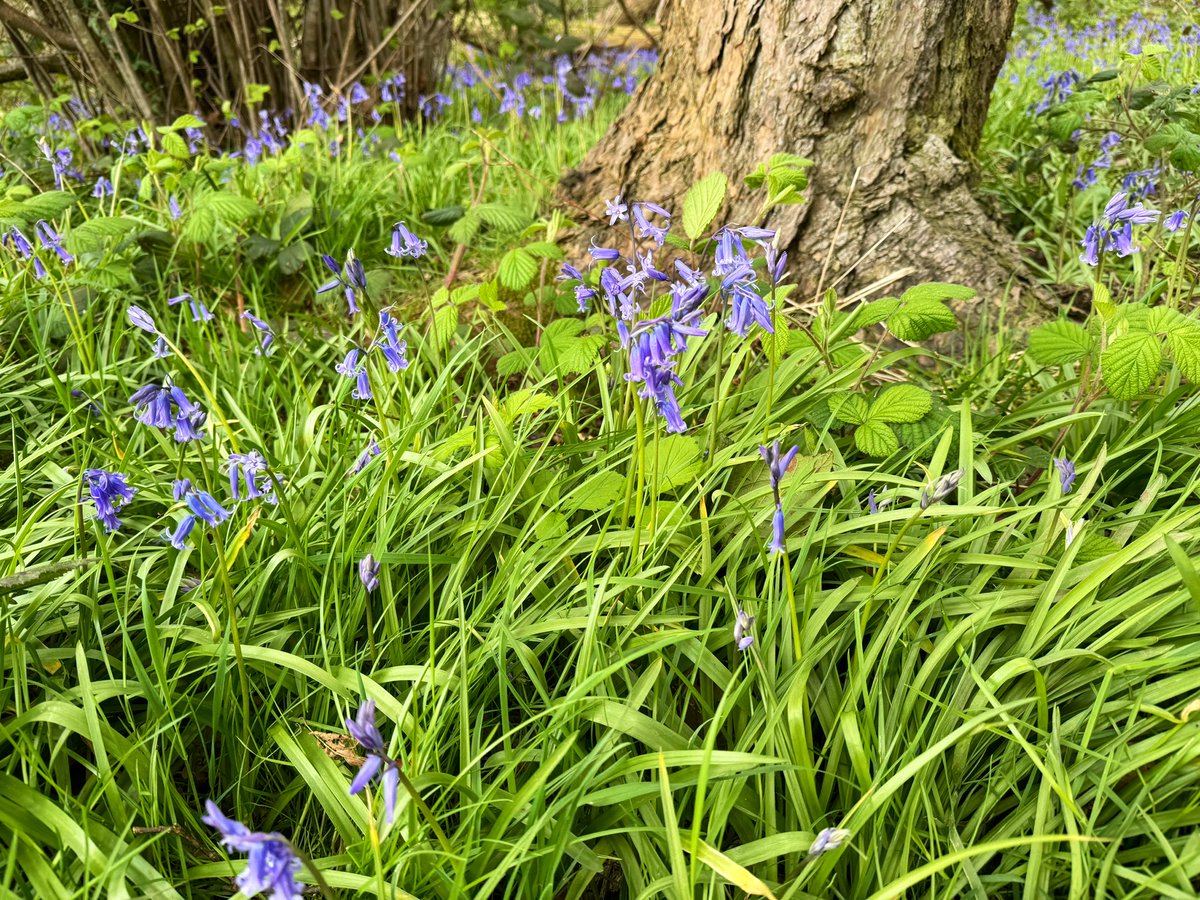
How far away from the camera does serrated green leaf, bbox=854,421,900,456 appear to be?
6.52ft

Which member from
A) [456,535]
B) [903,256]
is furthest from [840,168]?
[456,535]

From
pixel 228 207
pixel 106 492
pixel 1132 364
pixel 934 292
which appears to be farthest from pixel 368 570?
pixel 228 207

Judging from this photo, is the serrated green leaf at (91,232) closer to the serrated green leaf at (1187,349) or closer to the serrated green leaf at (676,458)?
the serrated green leaf at (676,458)

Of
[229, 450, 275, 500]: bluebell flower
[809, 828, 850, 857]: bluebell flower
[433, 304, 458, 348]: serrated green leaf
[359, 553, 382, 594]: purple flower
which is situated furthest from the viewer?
→ [433, 304, 458, 348]: serrated green leaf

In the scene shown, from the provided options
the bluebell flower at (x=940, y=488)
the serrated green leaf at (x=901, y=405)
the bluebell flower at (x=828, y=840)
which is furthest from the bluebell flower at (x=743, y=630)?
the serrated green leaf at (x=901, y=405)

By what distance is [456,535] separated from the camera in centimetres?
205

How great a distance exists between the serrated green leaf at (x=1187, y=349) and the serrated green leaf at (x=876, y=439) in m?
0.61

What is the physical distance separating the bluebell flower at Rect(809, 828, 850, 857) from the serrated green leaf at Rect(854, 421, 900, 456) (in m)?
0.92

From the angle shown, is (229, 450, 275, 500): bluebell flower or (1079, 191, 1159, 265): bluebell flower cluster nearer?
(229, 450, 275, 500): bluebell flower

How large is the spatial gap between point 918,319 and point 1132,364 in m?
0.45

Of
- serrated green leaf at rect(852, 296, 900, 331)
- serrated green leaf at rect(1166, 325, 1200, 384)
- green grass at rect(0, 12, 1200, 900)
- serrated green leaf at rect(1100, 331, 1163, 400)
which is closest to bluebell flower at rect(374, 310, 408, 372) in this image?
green grass at rect(0, 12, 1200, 900)

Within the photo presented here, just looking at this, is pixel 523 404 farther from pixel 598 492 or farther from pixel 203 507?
pixel 203 507

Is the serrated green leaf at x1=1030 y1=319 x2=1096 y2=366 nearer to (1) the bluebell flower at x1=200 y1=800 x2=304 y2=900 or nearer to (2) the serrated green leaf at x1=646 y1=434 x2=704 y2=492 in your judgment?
(2) the serrated green leaf at x1=646 y1=434 x2=704 y2=492

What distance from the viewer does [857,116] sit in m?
3.03
